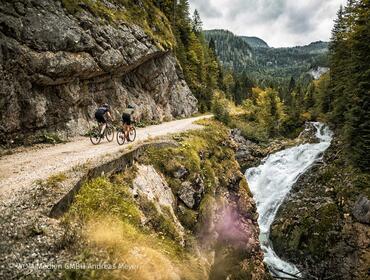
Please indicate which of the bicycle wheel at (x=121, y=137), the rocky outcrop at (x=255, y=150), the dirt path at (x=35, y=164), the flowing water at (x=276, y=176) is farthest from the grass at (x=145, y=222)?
the rocky outcrop at (x=255, y=150)

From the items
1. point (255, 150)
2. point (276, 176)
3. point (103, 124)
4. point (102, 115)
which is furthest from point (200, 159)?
point (255, 150)

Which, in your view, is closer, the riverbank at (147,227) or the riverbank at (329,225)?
the riverbank at (147,227)

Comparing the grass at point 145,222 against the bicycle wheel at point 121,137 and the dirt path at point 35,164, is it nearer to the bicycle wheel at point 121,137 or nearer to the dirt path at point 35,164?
the dirt path at point 35,164

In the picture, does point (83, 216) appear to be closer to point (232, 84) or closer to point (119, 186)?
point (119, 186)

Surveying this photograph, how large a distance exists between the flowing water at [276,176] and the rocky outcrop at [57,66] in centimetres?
1737

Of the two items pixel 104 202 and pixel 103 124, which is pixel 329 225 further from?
pixel 104 202

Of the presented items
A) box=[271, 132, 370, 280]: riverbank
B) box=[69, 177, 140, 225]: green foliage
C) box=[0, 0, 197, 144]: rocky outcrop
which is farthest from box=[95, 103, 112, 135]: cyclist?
box=[271, 132, 370, 280]: riverbank

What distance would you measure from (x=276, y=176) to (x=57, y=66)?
28082 millimetres

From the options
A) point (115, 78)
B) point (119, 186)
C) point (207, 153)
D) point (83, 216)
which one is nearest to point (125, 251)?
point (83, 216)

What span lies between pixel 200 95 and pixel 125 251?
2052 inches

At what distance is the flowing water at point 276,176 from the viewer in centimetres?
2900

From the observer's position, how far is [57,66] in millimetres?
17078

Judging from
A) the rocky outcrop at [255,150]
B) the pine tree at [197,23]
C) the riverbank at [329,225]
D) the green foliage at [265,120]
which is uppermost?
the pine tree at [197,23]

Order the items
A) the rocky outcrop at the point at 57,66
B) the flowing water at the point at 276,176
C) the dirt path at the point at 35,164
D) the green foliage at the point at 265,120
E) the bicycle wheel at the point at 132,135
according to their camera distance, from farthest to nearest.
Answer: the green foliage at the point at 265,120 < the flowing water at the point at 276,176 < the bicycle wheel at the point at 132,135 < the rocky outcrop at the point at 57,66 < the dirt path at the point at 35,164
